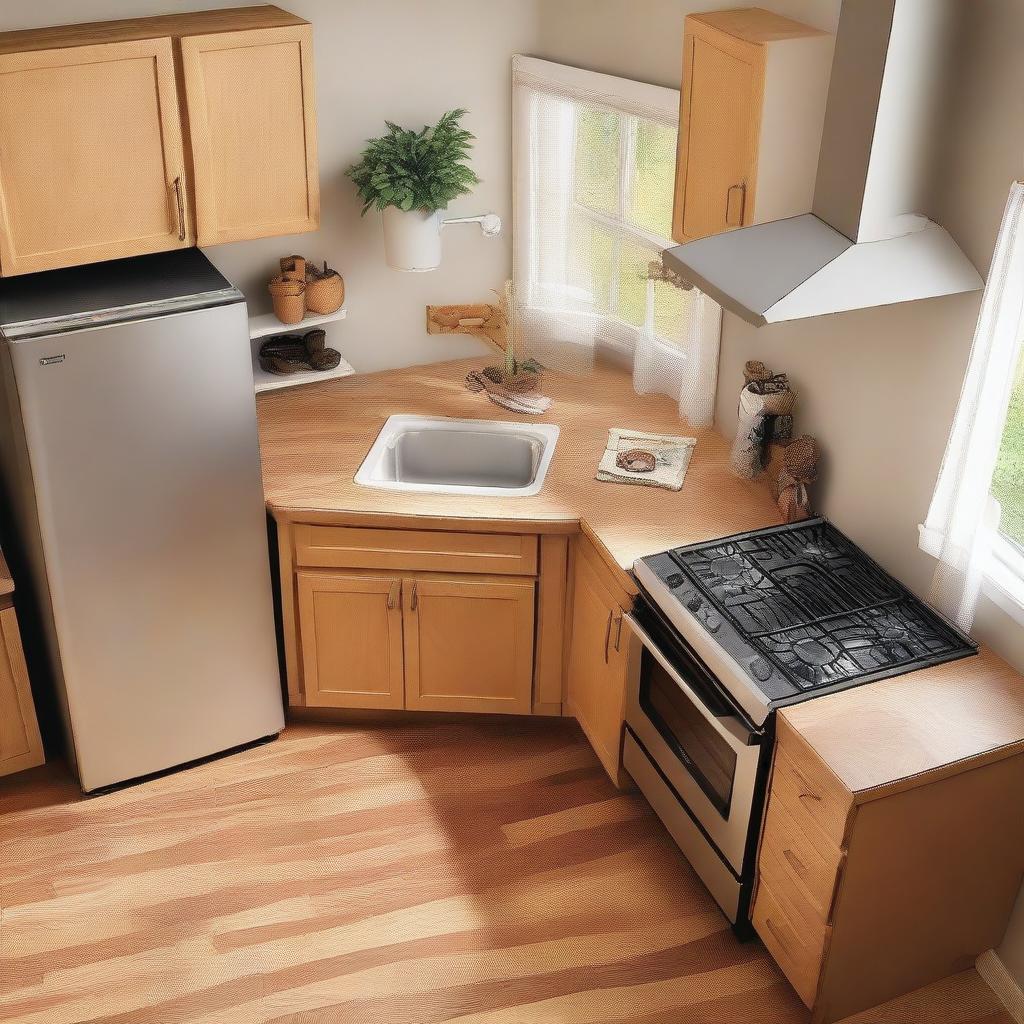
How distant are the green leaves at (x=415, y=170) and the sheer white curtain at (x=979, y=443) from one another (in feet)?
5.84

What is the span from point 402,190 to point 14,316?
1239 millimetres

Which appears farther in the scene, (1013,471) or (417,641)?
(417,641)

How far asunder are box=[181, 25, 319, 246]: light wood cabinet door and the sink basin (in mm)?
762

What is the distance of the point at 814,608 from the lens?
306cm

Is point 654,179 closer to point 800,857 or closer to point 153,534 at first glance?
point 153,534

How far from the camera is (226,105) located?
336 centimetres

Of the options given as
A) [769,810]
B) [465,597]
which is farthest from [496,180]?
[769,810]

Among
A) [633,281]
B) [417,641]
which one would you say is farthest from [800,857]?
[633,281]

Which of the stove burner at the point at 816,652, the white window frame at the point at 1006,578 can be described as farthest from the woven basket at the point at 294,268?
the white window frame at the point at 1006,578

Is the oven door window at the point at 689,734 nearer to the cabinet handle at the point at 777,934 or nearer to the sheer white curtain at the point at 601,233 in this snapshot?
the cabinet handle at the point at 777,934

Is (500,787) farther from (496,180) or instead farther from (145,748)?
(496,180)

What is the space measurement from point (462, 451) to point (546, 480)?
474 millimetres

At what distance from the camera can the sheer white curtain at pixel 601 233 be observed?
3824 millimetres

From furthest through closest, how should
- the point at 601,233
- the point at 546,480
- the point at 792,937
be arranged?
the point at 601,233
the point at 546,480
the point at 792,937
